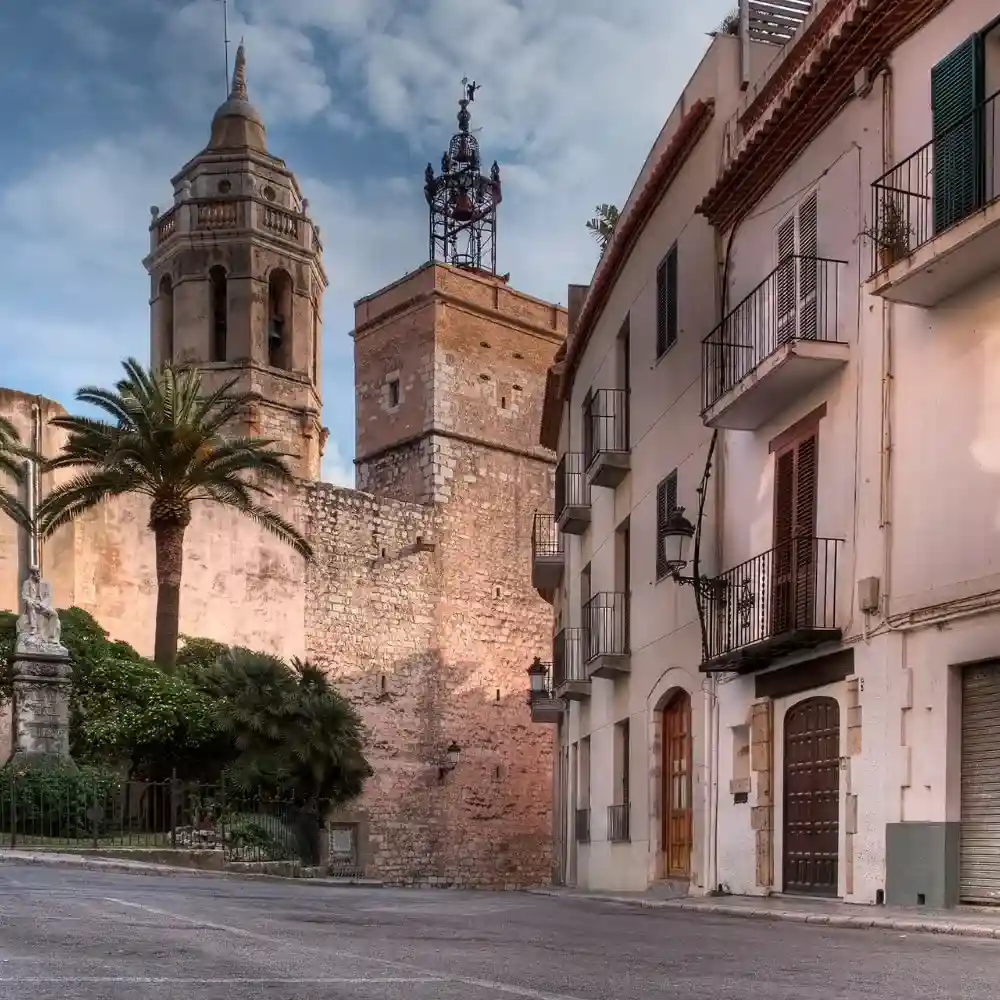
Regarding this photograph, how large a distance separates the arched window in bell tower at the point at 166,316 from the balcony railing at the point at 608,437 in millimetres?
24142

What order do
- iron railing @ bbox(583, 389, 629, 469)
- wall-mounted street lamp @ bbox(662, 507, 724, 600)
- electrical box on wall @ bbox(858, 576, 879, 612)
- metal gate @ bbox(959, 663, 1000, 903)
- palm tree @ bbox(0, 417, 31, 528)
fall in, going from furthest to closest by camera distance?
palm tree @ bbox(0, 417, 31, 528), iron railing @ bbox(583, 389, 629, 469), wall-mounted street lamp @ bbox(662, 507, 724, 600), electrical box on wall @ bbox(858, 576, 879, 612), metal gate @ bbox(959, 663, 1000, 903)

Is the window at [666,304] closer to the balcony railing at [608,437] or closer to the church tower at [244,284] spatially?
the balcony railing at [608,437]

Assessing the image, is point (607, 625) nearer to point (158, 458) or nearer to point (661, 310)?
point (661, 310)

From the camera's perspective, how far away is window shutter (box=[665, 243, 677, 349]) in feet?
60.4

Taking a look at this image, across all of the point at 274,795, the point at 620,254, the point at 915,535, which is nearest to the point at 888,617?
the point at 915,535

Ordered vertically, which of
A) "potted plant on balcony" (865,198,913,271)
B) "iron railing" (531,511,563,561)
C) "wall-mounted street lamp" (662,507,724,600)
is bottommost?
"wall-mounted street lamp" (662,507,724,600)

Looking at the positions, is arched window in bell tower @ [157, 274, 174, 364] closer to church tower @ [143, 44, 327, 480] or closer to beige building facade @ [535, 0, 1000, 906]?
church tower @ [143, 44, 327, 480]

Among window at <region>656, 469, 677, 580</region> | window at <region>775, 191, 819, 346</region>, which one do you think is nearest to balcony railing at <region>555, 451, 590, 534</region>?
window at <region>656, 469, 677, 580</region>

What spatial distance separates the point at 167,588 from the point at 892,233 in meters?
19.4

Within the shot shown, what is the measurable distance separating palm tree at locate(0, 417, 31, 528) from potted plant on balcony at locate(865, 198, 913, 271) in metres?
19.5

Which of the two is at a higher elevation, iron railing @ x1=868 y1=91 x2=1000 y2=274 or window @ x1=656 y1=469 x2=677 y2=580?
iron railing @ x1=868 y1=91 x2=1000 y2=274

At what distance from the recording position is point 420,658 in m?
37.8

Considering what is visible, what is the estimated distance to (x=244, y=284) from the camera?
141 feet

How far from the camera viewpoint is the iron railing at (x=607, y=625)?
2048 cm
